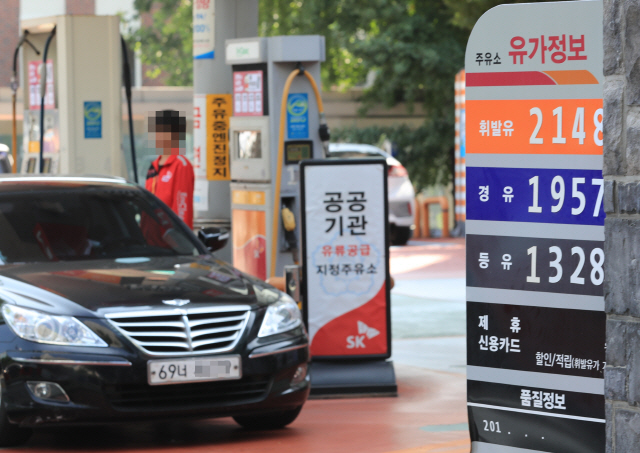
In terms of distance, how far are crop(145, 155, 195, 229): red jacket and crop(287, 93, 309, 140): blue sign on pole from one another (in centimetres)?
95

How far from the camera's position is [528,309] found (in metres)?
3.82

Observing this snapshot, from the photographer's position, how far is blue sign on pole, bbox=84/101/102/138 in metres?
11.8

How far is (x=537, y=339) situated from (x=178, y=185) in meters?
5.13

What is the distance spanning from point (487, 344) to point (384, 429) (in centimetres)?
281

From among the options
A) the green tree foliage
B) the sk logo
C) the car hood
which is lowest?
the sk logo

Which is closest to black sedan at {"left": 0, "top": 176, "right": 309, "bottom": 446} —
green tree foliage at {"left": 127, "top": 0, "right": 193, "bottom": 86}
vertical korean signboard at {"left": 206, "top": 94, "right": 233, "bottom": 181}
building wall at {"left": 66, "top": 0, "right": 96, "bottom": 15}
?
vertical korean signboard at {"left": 206, "top": 94, "right": 233, "bottom": 181}

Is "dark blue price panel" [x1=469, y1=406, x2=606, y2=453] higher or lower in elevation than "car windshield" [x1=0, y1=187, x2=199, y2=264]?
lower

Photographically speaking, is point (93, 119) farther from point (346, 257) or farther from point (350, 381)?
point (350, 381)

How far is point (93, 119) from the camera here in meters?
11.9

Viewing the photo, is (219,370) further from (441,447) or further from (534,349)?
(534,349)

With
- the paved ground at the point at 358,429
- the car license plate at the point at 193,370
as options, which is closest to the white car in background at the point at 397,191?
the paved ground at the point at 358,429

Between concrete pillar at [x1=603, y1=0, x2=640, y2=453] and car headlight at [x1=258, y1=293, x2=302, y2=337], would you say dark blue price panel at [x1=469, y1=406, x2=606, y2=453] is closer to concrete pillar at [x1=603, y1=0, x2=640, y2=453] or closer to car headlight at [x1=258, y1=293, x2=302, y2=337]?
concrete pillar at [x1=603, y1=0, x2=640, y2=453]

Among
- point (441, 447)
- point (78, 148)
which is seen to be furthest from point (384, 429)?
point (78, 148)

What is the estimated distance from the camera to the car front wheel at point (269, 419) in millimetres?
6586
